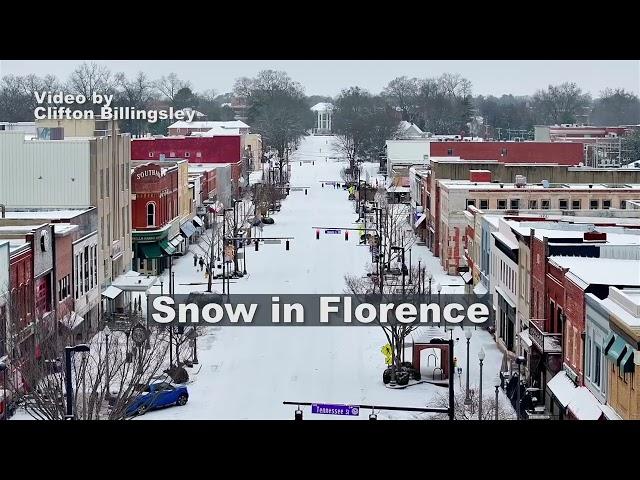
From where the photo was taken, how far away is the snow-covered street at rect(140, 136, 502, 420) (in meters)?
22.0

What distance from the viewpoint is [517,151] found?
74.2 metres

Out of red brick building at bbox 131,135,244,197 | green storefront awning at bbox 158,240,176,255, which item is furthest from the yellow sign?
red brick building at bbox 131,135,244,197

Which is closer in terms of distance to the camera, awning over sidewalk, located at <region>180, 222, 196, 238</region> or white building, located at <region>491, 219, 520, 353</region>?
white building, located at <region>491, 219, 520, 353</region>

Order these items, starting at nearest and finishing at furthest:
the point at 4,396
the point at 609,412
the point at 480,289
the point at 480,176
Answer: the point at 609,412
the point at 4,396
the point at 480,289
the point at 480,176

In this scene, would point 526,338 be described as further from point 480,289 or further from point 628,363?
point 480,289

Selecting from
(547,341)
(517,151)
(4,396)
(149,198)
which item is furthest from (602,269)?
(517,151)

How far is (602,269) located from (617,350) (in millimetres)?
4869

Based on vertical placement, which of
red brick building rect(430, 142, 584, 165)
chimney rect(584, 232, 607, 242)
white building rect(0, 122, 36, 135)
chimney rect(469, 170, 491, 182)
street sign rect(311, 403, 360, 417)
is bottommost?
street sign rect(311, 403, 360, 417)

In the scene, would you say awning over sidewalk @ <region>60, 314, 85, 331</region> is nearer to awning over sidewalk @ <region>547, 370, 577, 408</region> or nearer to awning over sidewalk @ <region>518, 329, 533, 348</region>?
awning over sidewalk @ <region>518, 329, 533, 348</region>

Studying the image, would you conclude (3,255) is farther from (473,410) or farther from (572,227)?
(572,227)

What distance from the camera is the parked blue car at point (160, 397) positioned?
2020 centimetres

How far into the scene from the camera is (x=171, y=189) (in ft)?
156

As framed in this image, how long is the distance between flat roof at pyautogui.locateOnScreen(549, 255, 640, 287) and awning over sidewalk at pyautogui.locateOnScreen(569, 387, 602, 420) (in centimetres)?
172

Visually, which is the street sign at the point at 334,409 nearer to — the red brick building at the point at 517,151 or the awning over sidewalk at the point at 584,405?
the awning over sidewalk at the point at 584,405
